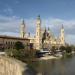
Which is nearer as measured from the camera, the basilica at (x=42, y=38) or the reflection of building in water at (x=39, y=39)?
the reflection of building in water at (x=39, y=39)

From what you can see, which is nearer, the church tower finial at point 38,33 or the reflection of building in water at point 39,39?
the reflection of building in water at point 39,39

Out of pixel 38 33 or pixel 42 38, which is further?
pixel 42 38

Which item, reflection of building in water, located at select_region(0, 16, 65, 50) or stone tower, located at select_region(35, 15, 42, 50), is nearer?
reflection of building in water, located at select_region(0, 16, 65, 50)

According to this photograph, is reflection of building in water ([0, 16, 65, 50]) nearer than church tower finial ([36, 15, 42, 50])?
Yes

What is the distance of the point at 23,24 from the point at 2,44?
49302 mm

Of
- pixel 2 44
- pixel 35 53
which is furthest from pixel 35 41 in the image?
pixel 35 53

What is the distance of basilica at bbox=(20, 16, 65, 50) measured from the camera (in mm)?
133625

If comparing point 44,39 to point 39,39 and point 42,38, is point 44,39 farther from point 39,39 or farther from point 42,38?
point 39,39

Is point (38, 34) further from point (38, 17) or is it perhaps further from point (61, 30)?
point (61, 30)

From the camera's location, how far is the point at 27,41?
413 ft

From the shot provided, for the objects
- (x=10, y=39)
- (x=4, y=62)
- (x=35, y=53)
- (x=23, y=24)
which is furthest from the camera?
(x=23, y=24)

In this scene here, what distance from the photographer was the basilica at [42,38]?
134m

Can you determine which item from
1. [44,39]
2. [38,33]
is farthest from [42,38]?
[38,33]

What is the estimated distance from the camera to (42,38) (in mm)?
143750
